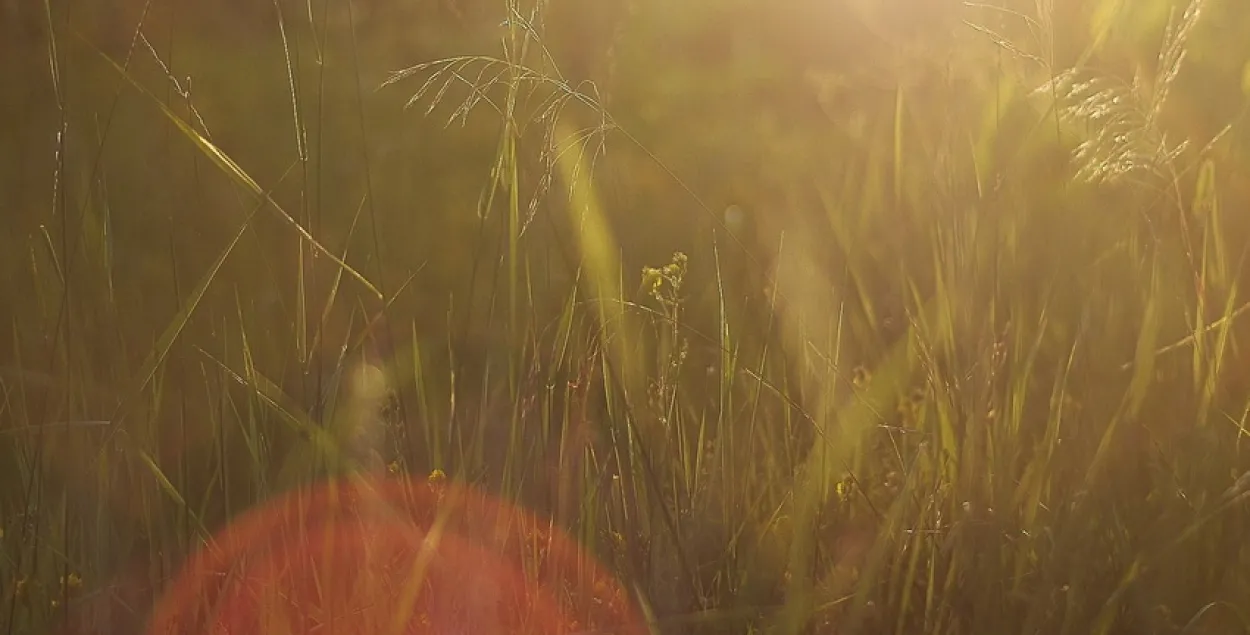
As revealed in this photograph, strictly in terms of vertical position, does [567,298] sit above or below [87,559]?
above

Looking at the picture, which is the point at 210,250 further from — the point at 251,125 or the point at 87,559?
the point at 87,559

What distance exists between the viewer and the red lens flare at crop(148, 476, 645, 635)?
0.97 metres

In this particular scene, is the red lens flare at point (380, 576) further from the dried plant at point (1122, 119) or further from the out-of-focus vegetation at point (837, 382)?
the dried plant at point (1122, 119)

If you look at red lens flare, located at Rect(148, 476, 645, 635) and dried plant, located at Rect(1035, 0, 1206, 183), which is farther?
dried plant, located at Rect(1035, 0, 1206, 183)

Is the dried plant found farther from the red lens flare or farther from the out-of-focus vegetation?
the red lens flare

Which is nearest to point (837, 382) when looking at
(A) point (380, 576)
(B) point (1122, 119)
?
(B) point (1122, 119)

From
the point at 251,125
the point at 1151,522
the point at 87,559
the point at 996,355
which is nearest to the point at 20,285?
the point at 87,559

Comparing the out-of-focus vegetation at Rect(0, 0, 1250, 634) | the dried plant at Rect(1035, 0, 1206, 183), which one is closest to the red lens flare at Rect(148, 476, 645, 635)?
the out-of-focus vegetation at Rect(0, 0, 1250, 634)

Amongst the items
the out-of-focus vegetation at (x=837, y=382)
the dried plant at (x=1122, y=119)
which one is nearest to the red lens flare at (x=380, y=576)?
the out-of-focus vegetation at (x=837, y=382)

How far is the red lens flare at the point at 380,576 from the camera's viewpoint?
0.97 meters

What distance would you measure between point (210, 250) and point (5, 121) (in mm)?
526

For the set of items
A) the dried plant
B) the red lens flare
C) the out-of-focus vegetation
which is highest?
the dried plant

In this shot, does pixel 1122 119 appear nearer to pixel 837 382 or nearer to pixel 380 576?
pixel 837 382

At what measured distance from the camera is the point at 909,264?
53.4 inches
